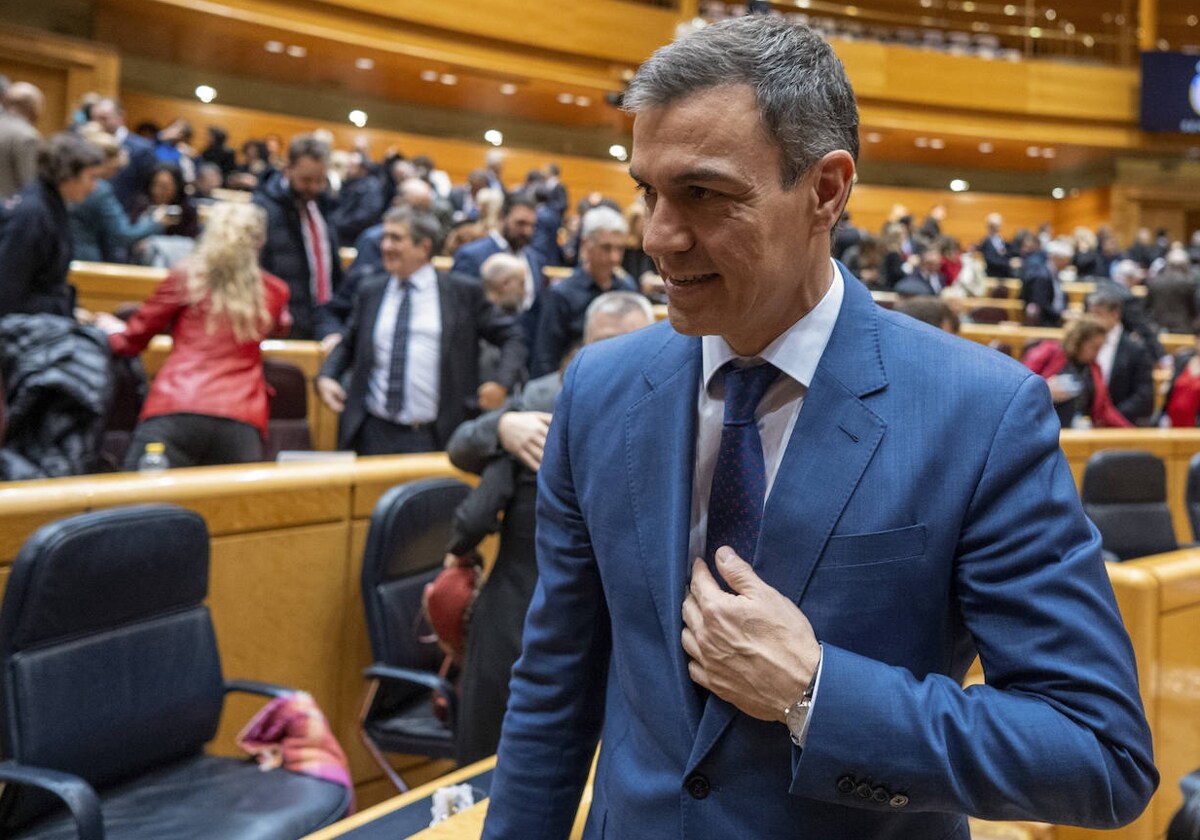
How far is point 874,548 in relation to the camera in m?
0.93

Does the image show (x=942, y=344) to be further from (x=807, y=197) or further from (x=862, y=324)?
(x=807, y=197)

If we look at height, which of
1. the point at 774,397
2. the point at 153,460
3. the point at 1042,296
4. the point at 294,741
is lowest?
the point at 294,741

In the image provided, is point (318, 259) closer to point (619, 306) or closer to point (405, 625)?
point (405, 625)

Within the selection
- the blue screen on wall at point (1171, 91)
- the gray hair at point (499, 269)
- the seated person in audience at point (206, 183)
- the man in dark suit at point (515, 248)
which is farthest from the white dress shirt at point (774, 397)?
the blue screen on wall at point (1171, 91)

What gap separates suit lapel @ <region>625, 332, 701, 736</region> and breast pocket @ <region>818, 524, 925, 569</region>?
14 centimetres

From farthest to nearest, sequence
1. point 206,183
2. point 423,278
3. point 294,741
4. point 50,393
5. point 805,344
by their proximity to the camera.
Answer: point 206,183 < point 423,278 < point 50,393 < point 294,741 < point 805,344

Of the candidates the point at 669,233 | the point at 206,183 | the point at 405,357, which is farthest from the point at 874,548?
the point at 206,183

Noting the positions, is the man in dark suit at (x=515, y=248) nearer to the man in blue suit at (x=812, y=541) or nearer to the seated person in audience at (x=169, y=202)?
the seated person in audience at (x=169, y=202)

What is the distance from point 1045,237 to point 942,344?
1544cm

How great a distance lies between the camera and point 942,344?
3.35ft

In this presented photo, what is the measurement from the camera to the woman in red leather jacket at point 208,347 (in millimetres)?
3627

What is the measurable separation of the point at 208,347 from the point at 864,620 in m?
3.14

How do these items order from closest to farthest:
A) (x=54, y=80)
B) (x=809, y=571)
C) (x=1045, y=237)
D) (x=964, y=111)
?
(x=809, y=571)
(x=54, y=80)
(x=1045, y=237)
(x=964, y=111)

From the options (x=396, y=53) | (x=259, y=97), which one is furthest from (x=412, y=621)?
(x=259, y=97)
